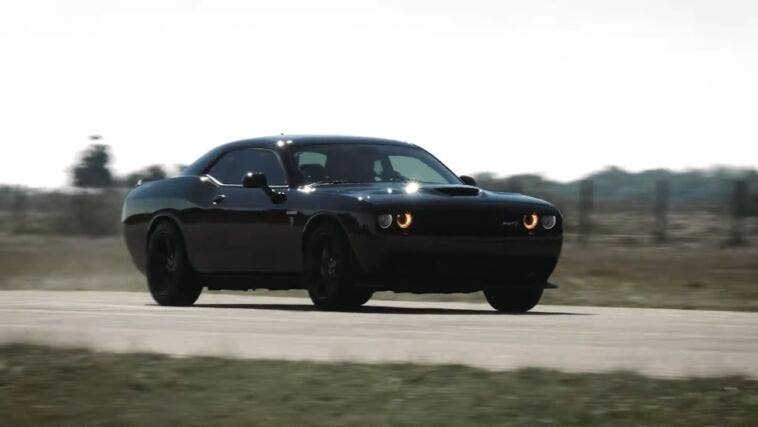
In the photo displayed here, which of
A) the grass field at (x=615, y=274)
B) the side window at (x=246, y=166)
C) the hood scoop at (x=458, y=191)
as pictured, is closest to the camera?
the hood scoop at (x=458, y=191)

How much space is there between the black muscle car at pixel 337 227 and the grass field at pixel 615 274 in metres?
3.32

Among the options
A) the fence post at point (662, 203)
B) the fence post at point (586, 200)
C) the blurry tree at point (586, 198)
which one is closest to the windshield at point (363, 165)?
the fence post at point (662, 203)

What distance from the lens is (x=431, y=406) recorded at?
8531 mm

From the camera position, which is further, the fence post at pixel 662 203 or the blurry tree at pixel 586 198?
the blurry tree at pixel 586 198

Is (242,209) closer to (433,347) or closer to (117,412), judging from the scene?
(433,347)

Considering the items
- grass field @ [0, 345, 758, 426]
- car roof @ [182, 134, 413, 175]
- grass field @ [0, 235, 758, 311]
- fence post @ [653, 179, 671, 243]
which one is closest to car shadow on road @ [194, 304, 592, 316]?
car roof @ [182, 134, 413, 175]

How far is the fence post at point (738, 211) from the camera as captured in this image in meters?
37.8

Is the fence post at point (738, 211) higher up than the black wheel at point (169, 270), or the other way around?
the black wheel at point (169, 270)

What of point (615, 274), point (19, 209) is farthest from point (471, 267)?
point (19, 209)

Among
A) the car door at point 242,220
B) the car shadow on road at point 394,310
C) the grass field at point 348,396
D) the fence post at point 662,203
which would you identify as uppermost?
the car door at point 242,220

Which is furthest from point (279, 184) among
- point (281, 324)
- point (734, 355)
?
point (734, 355)

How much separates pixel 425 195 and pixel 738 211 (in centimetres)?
2419

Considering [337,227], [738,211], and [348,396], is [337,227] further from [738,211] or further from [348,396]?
[738,211]

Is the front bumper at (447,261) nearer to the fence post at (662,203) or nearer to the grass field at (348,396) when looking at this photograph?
the grass field at (348,396)
